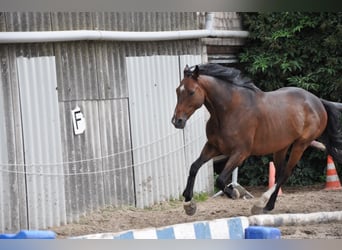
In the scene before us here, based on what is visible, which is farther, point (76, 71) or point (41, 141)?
point (76, 71)

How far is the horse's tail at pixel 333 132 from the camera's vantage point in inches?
A: 276

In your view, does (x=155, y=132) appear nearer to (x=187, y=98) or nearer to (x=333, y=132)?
(x=187, y=98)

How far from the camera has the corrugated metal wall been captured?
21.2 feet

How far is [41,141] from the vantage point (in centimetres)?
664

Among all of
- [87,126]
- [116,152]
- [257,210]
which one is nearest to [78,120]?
[87,126]

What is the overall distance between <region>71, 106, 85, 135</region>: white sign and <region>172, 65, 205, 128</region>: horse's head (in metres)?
0.95

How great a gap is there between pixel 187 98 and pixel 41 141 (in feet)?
3.85

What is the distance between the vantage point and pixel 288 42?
26.2ft

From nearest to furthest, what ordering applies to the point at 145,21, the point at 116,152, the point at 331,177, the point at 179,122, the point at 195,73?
1. the point at 179,122
2. the point at 195,73
3. the point at 116,152
4. the point at 145,21
5. the point at 331,177

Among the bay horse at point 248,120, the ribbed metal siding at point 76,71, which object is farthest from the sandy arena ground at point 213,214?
the ribbed metal siding at point 76,71

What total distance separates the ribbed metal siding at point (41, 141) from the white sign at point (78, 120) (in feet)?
0.47

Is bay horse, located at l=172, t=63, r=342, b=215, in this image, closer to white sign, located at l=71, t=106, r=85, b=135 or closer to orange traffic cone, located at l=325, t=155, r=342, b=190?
orange traffic cone, located at l=325, t=155, r=342, b=190

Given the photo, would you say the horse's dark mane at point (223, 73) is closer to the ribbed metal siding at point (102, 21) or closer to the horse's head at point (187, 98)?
the horse's head at point (187, 98)

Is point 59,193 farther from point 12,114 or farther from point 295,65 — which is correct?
point 295,65
